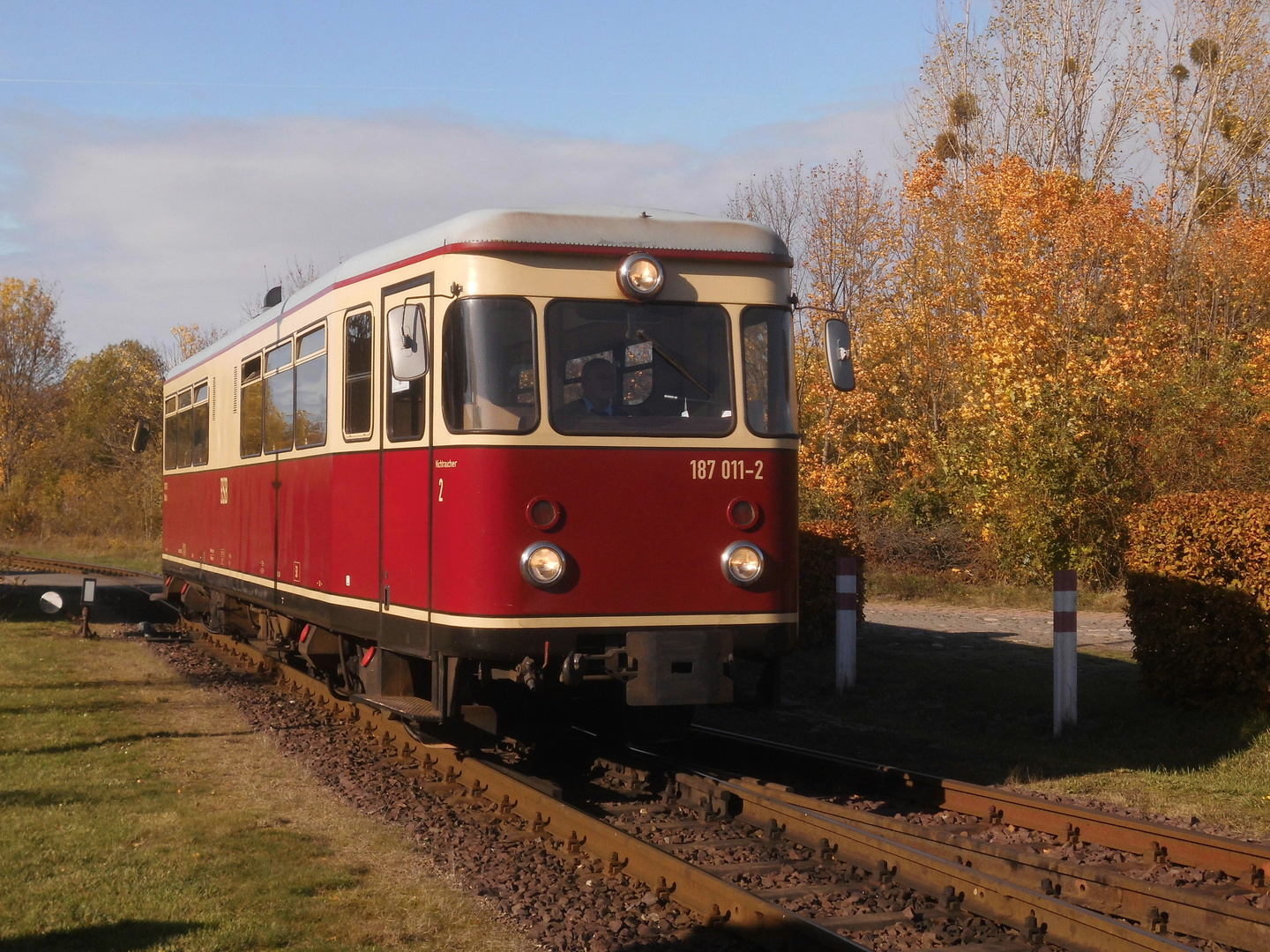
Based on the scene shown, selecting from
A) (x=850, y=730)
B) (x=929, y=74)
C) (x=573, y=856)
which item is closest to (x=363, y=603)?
(x=573, y=856)

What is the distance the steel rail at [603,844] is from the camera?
5180 mm

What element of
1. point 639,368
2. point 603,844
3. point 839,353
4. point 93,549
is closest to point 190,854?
point 603,844

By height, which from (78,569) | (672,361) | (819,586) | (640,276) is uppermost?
(640,276)

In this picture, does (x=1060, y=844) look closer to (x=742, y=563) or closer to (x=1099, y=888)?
(x=1099, y=888)

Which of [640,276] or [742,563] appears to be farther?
[742,563]

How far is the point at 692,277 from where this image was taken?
775 centimetres

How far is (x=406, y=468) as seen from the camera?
7902 millimetres

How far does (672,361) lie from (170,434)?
11559 millimetres

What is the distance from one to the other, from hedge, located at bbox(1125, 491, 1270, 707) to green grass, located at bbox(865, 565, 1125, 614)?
971 cm

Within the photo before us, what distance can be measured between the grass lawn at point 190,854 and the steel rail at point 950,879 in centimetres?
182

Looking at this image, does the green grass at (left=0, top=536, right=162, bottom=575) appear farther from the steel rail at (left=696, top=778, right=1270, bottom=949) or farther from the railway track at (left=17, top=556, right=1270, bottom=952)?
the steel rail at (left=696, top=778, right=1270, bottom=949)

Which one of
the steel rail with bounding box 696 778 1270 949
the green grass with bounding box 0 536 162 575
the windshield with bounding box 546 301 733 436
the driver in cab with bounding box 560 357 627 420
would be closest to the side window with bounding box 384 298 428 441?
the windshield with bounding box 546 301 733 436

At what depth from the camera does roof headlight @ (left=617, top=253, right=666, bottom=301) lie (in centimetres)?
749

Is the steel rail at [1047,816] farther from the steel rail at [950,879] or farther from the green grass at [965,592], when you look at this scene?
the green grass at [965,592]
